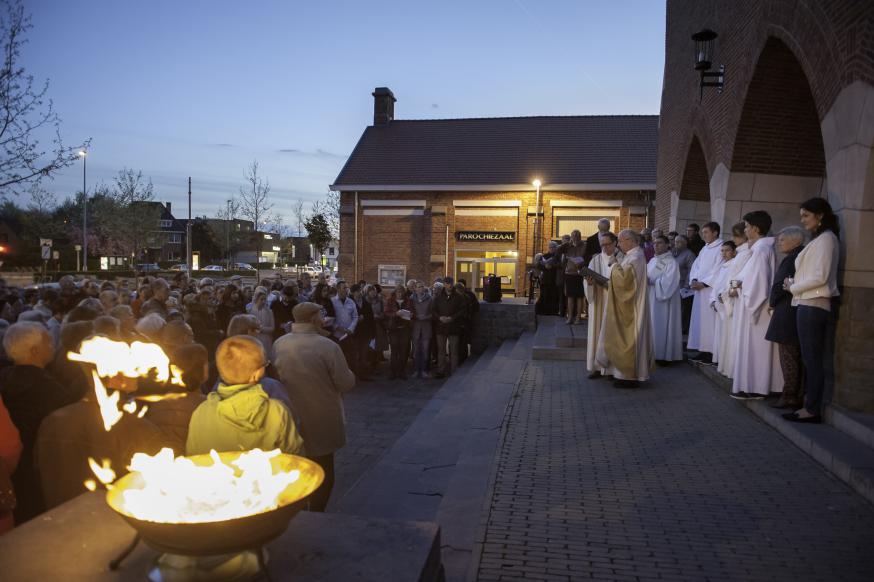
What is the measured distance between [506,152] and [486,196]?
3.49 metres

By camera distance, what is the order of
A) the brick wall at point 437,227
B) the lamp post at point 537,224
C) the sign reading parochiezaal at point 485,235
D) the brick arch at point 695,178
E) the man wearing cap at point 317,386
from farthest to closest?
the sign reading parochiezaal at point 485,235 < the brick wall at point 437,227 < the lamp post at point 537,224 < the brick arch at point 695,178 < the man wearing cap at point 317,386

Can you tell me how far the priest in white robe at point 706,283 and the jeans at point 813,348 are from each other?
2.95 m

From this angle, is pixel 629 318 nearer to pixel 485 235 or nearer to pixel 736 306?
pixel 736 306

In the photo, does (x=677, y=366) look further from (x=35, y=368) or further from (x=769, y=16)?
(x=35, y=368)

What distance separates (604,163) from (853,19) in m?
23.1

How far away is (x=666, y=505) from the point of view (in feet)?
14.0

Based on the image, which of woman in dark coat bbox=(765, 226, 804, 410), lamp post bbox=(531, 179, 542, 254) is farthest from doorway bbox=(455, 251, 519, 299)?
woman in dark coat bbox=(765, 226, 804, 410)

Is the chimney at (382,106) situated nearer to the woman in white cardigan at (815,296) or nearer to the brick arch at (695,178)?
the brick arch at (695,178)

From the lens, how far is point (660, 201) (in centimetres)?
1639

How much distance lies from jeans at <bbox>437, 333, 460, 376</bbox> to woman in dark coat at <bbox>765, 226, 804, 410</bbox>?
7.73m

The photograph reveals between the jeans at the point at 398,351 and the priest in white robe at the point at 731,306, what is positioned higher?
the priest in white robe at the point at 731,306

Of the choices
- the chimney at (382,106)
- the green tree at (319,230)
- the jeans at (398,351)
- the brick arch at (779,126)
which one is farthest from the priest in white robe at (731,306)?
the green tree at (319,230)

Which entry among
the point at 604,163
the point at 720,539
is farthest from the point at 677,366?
the point at 604,163

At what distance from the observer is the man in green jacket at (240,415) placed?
3117 mm
